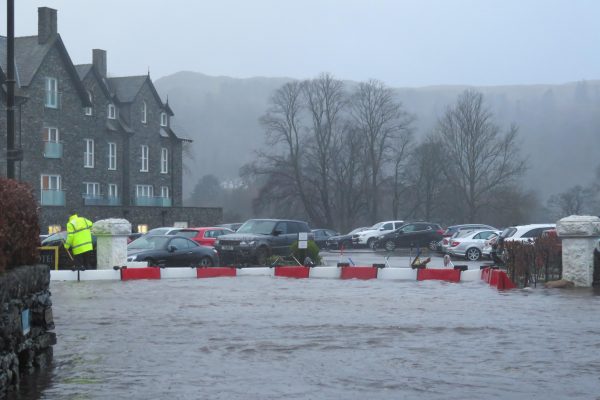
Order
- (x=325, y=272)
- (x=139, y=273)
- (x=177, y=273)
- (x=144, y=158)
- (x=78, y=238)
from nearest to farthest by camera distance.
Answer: (x=139, y=273) < (x=78, y=238) < (x=177, y=273) < (x=325, y=272) < (x=144, y=158)

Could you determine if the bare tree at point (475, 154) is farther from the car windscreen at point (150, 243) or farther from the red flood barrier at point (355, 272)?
the red flood barrier at point (355, 272)

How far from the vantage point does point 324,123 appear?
85375 mm

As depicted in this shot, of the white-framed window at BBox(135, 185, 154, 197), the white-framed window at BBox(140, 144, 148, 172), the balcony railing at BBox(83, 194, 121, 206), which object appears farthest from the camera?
the white-framed window at BBox(140, 144, 148, 172)

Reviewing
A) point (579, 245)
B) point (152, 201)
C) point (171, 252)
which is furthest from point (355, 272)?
point (152, 201)

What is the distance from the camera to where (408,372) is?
31.7 feet

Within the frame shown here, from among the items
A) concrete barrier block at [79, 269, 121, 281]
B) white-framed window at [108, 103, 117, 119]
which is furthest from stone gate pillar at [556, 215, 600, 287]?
white-framed window at [108, 103, 117, 119]

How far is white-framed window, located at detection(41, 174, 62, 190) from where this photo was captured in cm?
5622

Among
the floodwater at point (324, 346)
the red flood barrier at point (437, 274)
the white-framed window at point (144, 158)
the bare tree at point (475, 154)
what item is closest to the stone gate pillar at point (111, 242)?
the floodwater at point (324, 346)

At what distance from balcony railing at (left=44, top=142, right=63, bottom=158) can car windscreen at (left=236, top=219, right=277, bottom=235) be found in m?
26.2

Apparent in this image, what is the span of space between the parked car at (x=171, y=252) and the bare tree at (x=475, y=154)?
60080 mm

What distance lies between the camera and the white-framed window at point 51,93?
56094 millimetres

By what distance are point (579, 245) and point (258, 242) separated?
13.9 meters

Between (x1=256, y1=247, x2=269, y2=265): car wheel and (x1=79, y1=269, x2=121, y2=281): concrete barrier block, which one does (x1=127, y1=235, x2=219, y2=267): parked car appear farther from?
(x1=79, y1=269, x2=121, y2=281): concrete barrier block

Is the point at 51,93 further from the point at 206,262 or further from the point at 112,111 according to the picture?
the point at 206,262
